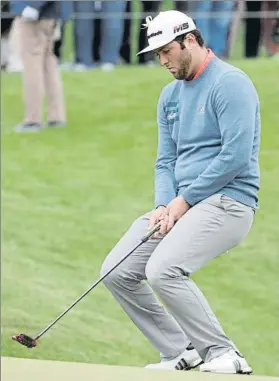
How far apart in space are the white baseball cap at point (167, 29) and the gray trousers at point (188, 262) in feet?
2.22

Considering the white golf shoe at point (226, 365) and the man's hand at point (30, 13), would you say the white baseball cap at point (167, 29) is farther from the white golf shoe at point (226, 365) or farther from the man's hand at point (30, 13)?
the man's hand at point (30, 13)

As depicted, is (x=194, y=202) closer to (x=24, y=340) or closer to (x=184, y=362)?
(x=184, y=362)

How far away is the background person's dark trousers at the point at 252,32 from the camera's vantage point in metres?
14.5

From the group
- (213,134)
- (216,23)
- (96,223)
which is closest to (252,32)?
(216,23)

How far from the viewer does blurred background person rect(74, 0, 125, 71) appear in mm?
14391

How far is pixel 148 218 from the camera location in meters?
5.55

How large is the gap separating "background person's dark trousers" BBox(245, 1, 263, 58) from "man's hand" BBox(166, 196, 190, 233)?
30.8 feet

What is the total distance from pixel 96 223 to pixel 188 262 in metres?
4.21

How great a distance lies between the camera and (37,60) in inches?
455

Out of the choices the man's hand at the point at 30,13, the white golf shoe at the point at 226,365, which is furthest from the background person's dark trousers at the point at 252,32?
the white golf shoe at the point at 226,365

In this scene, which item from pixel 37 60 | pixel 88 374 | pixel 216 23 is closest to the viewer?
pixel 88 374

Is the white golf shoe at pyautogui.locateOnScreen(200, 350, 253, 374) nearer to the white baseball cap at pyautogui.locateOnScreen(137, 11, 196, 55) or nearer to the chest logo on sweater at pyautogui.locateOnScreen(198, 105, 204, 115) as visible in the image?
the chest logo on sweater at pyautogui.locateOnScreen(198, 105, 204, 115)

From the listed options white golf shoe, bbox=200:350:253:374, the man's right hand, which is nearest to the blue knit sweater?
the man's right hand

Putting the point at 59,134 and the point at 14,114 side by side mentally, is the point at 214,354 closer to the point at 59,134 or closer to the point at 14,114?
the point at 59,134
